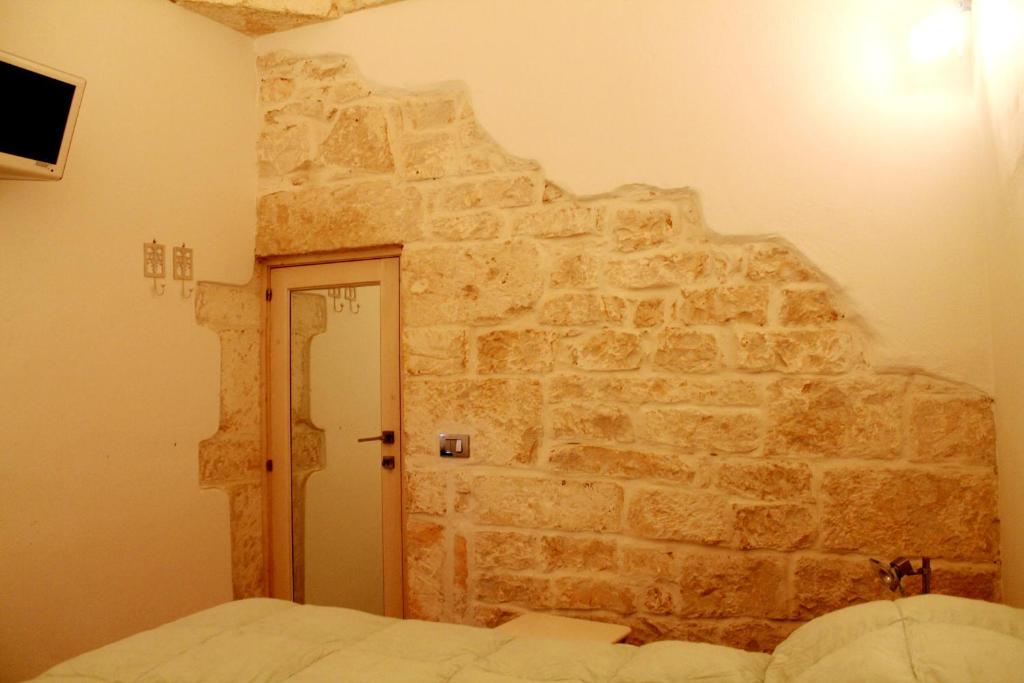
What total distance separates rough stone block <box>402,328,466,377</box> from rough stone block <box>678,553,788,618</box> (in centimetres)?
115

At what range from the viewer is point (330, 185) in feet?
11.4

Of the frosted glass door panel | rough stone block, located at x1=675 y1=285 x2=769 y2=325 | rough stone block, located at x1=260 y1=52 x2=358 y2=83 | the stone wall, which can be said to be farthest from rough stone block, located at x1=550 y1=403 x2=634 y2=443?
rough stone block, located at x1=260 y1=52 x2=358 y2=83

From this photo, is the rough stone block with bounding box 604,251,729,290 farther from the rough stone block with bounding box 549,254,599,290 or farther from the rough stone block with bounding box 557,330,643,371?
the rough stone block with bounding box 557,330,643,371

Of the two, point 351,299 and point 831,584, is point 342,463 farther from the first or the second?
point 831,584

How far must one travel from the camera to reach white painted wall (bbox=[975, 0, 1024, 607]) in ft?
6.52

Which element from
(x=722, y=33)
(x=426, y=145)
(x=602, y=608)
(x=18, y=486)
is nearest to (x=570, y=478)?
(x=602, y=608)

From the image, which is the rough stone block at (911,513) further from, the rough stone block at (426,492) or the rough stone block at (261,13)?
the rough stone block at (261,13)

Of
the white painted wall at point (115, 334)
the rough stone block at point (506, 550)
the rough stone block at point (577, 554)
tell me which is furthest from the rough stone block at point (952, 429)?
the white painted wall at point (115, 334)

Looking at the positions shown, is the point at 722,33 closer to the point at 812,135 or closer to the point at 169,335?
the point at 812,135

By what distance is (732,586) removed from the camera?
2.75 meters

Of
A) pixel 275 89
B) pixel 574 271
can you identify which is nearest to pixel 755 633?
pixel 574 271

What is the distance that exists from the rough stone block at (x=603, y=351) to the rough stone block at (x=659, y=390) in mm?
48

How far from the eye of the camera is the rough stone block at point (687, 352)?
2797 millimetres

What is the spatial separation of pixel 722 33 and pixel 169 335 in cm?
240
